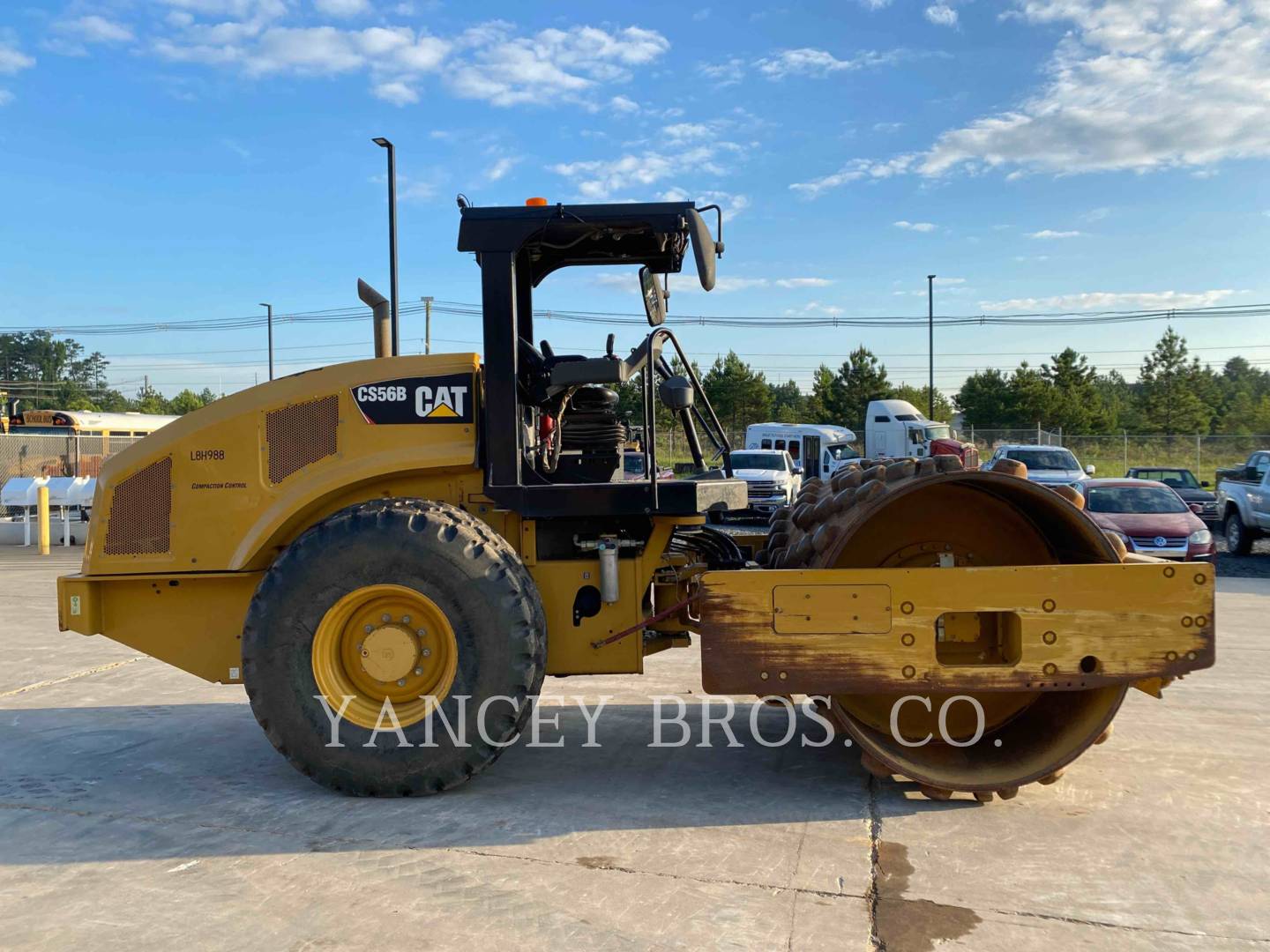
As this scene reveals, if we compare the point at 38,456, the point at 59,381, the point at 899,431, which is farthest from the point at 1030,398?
the point at 59,381

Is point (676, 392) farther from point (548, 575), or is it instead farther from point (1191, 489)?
point (1191, 489)

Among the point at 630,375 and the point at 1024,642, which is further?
the point at 630,375

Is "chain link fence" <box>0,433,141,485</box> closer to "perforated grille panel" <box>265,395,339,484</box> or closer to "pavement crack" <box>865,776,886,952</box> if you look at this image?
"perforated grille panel" <box>265,395,339,484</box>

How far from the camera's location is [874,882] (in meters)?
3.54

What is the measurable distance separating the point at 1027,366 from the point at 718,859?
161 ft

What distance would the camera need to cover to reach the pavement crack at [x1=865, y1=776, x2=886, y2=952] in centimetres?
316

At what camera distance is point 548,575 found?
4699 mm

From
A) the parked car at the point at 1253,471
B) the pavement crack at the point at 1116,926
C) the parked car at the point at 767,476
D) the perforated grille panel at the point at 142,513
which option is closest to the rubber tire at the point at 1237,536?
the parked car at the point at 1253,471

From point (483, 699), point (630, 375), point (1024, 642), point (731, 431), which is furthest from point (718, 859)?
point (731, 431)

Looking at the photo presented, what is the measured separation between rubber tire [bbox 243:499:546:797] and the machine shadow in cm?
20

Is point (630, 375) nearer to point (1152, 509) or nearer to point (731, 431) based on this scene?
point (1152, 509)

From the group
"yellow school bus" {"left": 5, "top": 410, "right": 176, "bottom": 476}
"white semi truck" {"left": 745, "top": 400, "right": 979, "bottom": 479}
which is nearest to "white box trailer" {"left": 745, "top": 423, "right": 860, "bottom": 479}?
"white semi truck" {"left": 745, "top": 400, "right": 979, "bottom": 479}

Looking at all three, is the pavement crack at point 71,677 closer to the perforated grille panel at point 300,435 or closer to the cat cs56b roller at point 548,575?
the cat cs56b roller at point 548,575

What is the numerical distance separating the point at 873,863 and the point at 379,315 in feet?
11.1
